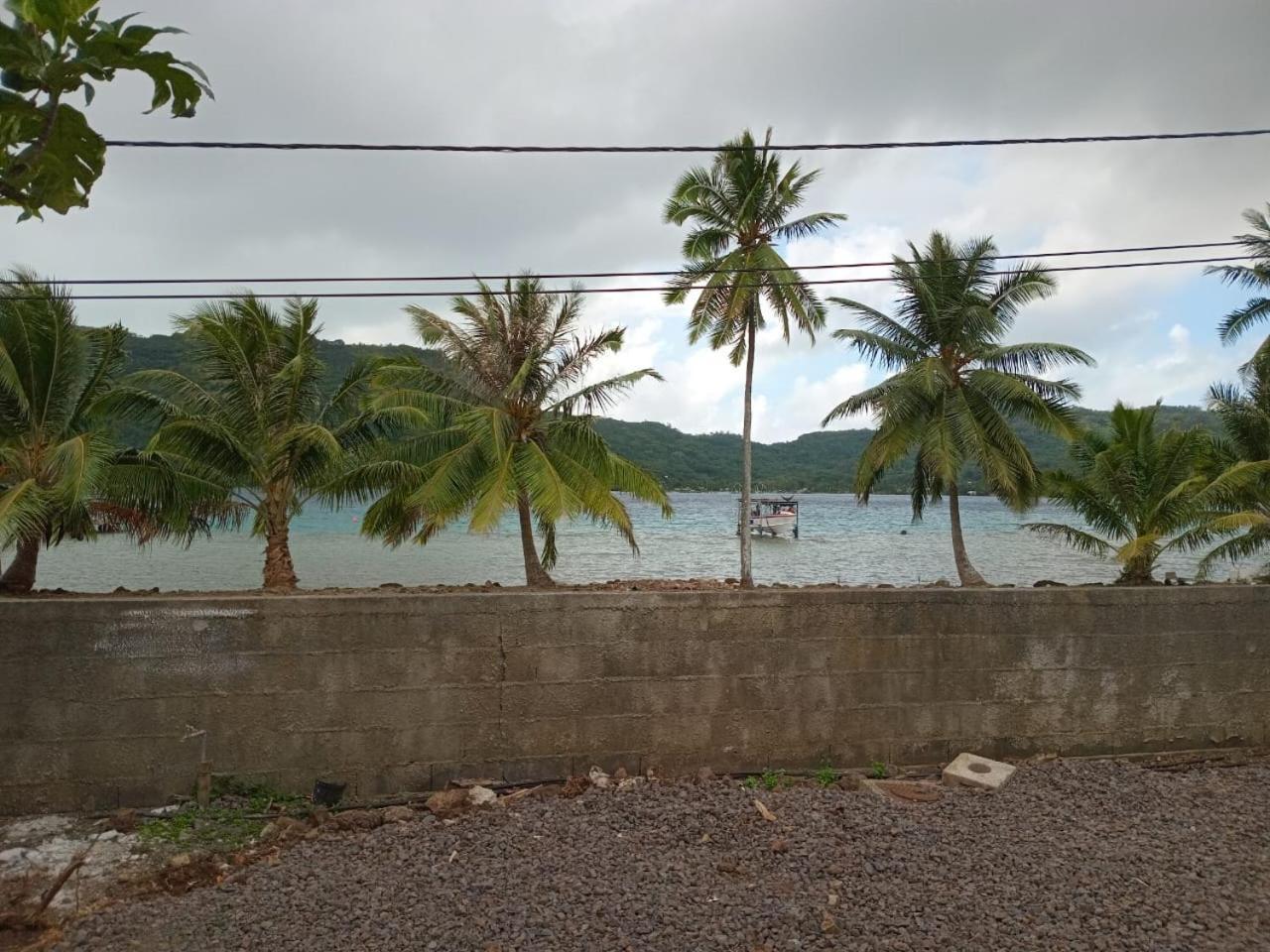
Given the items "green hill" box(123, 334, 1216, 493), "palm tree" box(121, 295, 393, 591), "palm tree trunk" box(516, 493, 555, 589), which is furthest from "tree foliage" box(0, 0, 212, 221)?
"green hill" box(123, 334, 1216, 493)

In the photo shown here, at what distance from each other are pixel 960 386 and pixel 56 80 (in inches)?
738

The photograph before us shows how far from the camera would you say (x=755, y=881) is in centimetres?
416

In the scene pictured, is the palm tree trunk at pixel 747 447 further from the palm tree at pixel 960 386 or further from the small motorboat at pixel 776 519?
the small motorboat at pixel 776 519

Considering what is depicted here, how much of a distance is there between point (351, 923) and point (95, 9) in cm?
375

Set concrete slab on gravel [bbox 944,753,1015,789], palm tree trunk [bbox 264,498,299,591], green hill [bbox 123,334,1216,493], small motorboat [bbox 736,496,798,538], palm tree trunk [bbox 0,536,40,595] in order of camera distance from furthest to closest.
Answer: green hill [bbox 123,334,1216,493]
small motorboat [bbox 736,496,798,538]
palm tree trunk [bbox 264,498,299,591]
palm tree trunk [bbox 0,536,40,595]
concrete slab on gravel [bbox 944,753,1015,789]

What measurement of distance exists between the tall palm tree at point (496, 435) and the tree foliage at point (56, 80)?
403 inches

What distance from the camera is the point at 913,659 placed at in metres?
6.16

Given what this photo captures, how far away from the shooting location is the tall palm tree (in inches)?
510

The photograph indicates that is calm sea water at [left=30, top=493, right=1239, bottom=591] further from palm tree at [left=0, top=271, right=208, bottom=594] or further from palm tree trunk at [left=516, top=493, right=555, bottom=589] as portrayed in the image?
palm tree at [left=0, top=271, right=208, bottom=594]

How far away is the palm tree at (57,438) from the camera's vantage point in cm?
928

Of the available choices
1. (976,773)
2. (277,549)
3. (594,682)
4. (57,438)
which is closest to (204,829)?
(594,682)

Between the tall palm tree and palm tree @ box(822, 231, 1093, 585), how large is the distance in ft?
22.7

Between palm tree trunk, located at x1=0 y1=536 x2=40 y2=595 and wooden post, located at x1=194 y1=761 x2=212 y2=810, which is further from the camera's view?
palm tree trunk, located at x1=0 y1=536 x2=40 y2=595

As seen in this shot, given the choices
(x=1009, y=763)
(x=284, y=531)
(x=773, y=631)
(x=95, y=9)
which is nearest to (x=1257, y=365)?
(x=1009, y=763)
